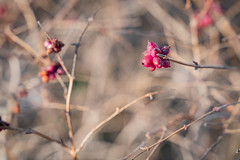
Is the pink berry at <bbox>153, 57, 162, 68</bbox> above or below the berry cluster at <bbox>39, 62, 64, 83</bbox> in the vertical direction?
below

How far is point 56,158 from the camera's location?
10.0ft

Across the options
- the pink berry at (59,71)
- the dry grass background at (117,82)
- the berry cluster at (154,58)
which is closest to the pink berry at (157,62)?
the berry cluster at (154,58)

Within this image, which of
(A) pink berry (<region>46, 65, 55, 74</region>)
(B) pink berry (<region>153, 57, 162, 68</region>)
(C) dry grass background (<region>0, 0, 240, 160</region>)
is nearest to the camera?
(B) pink berry (<region>153, 57, 162, 68</region>)

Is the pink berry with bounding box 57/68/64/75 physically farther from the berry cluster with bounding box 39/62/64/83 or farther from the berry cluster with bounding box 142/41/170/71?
the berry cluster with bounding box 142/41/170/71

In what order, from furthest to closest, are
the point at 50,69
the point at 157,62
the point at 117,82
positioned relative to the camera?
the point at 117,82, the point at 50,69, the point at 157,62

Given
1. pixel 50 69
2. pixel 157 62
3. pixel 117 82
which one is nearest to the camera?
pixel 157 62

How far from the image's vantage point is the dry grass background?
2986 mm

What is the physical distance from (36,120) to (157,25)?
9.21 ft

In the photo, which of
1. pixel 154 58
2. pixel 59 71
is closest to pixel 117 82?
pixel 59 71

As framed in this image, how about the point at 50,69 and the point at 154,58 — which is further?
the point at 50,69

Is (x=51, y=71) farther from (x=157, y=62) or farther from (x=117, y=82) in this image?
(x=117, y=82)

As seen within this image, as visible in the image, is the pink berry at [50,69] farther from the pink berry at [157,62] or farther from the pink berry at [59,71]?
the pink berry at [157,62]

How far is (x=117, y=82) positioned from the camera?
374 centimetres

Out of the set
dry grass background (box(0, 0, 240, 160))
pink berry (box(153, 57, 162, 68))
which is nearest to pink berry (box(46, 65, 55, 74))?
dry grass background (box(0, 0, 240, 160))
